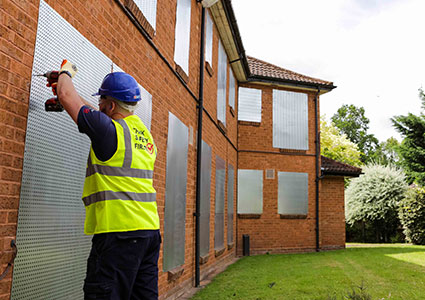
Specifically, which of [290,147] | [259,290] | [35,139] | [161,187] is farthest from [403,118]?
[35,139]

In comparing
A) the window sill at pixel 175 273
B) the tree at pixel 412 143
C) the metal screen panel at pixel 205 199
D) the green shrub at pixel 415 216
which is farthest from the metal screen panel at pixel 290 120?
→ the tree at pixel 412 143

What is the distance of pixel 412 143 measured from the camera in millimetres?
24219

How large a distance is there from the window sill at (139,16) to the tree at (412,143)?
73.4 ft

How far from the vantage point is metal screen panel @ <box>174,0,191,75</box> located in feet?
21.8

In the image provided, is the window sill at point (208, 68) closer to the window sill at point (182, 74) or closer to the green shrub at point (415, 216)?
the window sill at point (182, 74)

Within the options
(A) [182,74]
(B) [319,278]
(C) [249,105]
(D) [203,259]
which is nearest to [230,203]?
(C) [249,105]

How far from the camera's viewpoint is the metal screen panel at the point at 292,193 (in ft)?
48.9

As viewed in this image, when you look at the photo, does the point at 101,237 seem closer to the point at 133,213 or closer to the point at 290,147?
the point at 133,213

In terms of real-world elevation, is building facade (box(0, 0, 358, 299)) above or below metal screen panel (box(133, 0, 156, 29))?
below

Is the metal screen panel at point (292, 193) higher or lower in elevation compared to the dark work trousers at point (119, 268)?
higher

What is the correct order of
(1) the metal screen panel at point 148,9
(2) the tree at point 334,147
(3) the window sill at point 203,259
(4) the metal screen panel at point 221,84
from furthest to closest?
(2) the tree at point 334,147 → (4) the metal screen panel at point 221,84 → (3) the window sill at point 203,259 → (1) the metal screen panel at point 148,9

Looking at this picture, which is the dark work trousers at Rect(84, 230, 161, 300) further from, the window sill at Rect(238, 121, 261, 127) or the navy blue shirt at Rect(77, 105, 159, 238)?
the window sill at Rect(238, 121, 261, 127)

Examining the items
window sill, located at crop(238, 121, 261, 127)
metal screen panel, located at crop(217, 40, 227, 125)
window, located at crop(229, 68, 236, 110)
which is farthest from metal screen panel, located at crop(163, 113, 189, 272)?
window sill, located at crop(238, 121, 261, 127)

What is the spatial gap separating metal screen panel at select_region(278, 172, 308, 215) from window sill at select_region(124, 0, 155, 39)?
34.8 ft
